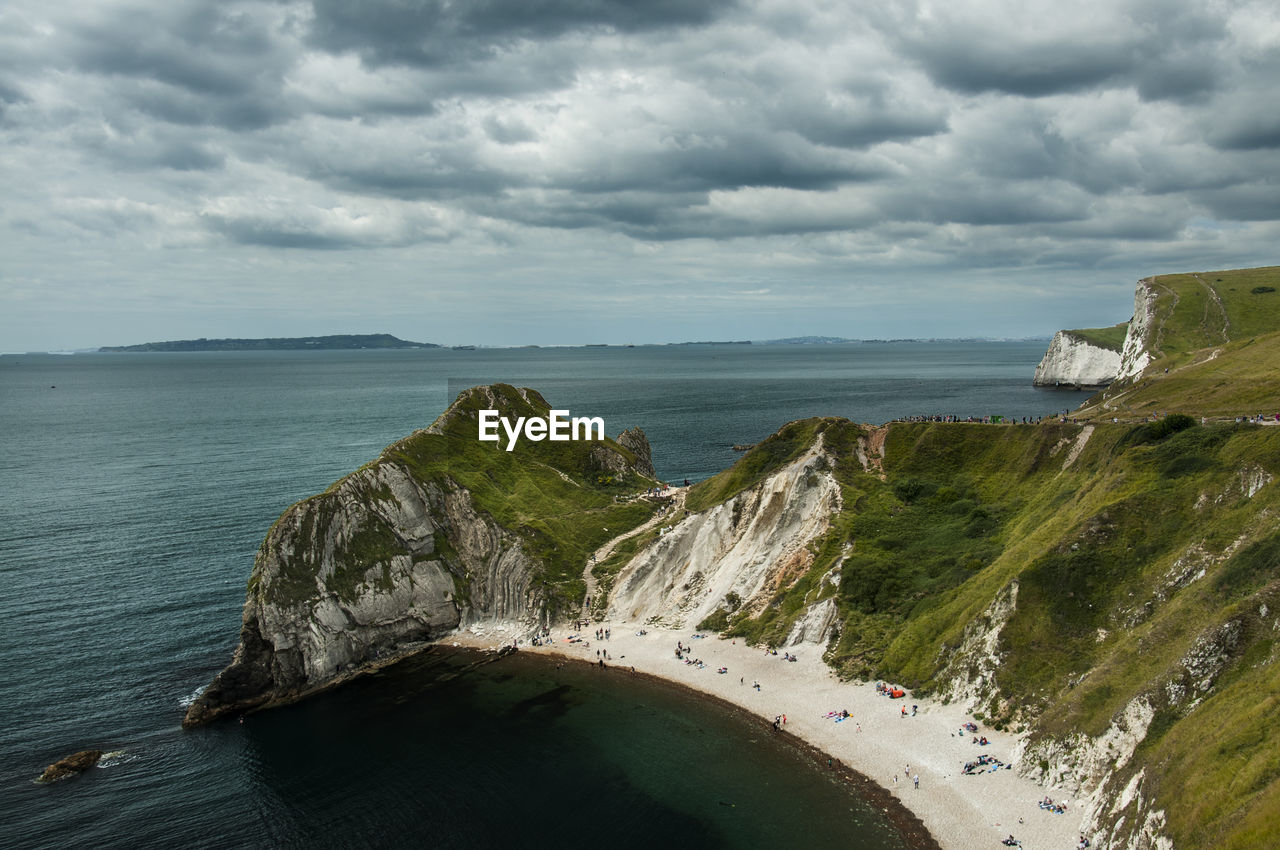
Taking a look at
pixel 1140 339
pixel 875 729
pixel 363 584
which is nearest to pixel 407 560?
pixel 363 584

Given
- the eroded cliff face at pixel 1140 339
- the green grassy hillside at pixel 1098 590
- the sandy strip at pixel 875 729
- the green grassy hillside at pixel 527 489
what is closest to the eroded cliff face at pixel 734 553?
the green grassy hillside at pixel 1098 590

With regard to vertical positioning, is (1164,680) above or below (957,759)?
above

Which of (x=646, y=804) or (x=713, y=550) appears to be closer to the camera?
(x=646, y=804)

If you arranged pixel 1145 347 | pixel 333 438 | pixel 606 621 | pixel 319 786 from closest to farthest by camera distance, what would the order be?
pixel 319 786, pixel 606 621, pixel 1145 347, pixel 333 438

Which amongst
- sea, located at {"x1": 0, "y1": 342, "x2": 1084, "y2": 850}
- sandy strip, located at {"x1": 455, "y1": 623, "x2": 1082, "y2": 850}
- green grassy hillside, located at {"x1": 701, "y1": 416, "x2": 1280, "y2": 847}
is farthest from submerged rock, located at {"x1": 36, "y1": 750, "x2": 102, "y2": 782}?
green grassy hillside, located at {"x1": 701, "y1": 416, "x2": 1280, "y2": 847}

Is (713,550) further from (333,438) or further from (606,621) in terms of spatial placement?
(333,438)

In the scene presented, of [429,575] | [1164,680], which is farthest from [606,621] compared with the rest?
[1164,680]

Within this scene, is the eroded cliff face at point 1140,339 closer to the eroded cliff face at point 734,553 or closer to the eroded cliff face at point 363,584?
the eroded cliff face at point 734,553
